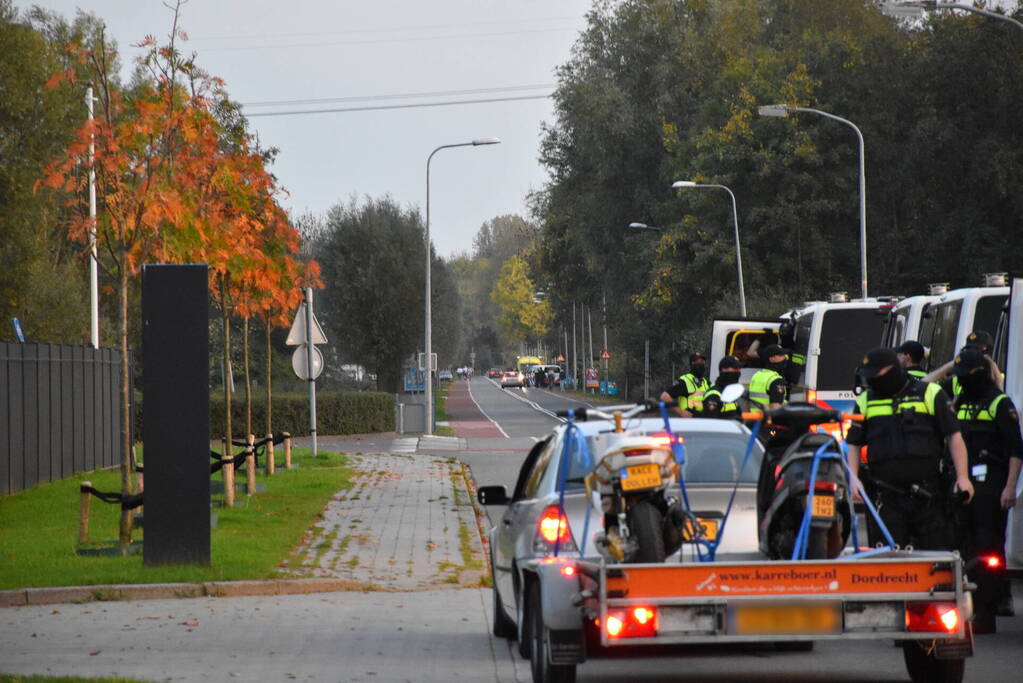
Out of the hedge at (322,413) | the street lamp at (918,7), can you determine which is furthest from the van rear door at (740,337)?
the hedge at (322,413)

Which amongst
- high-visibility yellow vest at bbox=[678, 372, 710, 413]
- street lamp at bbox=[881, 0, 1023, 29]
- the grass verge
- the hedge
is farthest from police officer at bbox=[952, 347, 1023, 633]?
the hedge

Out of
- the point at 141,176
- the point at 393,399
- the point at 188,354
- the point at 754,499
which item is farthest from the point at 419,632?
the point at 393,399

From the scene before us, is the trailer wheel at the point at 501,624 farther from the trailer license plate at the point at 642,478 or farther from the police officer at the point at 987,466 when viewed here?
the police officer at the point at 987,466

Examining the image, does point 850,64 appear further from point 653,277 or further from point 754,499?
point 754,499

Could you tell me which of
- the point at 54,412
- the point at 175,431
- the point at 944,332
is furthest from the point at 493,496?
the point at 54,412

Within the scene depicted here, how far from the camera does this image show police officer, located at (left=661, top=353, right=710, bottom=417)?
16.4m

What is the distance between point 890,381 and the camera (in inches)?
364

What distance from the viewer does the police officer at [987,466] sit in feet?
31.4

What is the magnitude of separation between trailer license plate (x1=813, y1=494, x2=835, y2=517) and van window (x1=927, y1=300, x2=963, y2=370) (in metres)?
7.77

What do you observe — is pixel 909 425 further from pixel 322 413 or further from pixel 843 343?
pixel 322 413

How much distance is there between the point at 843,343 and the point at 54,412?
1117 centimetres

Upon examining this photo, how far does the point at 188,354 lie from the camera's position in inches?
513

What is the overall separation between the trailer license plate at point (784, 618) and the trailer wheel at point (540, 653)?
912mm

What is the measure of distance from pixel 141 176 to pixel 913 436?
352 inches
